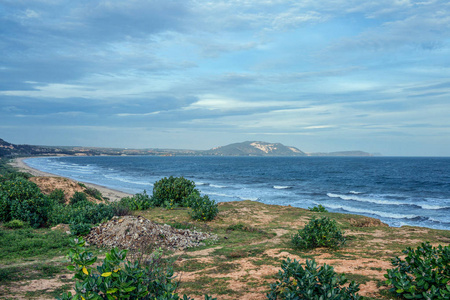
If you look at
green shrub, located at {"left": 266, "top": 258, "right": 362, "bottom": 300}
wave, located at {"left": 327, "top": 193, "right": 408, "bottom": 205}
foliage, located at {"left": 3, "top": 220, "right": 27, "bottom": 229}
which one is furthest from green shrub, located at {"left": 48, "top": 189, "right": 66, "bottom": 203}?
wave, located at {"left": 327, "top": 193, "right": 408, "bottom": 205}

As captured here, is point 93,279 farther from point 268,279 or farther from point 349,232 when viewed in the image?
point 349,232

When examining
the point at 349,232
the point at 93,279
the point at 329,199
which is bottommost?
the point at 329,199

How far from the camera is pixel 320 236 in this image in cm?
973

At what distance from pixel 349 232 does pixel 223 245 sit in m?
5.86

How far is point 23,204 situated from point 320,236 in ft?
43.7

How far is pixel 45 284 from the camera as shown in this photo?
6.89 metres

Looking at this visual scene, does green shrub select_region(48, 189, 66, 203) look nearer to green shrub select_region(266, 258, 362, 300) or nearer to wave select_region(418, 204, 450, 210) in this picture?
green shrub select_region(266, 258, 362, 300)

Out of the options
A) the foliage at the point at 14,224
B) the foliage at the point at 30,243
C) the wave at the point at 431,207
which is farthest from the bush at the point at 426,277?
the wave at the point at 431,207

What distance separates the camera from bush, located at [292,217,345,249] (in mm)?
9695

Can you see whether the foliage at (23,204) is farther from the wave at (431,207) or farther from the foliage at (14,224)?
the wave at (431,207)

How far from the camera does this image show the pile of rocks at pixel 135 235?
10359 millimetres

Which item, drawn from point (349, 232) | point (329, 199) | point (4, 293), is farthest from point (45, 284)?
point (329, 199)

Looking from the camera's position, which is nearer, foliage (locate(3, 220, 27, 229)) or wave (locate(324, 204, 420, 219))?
foliage (locate(3, 220, 27, 229))

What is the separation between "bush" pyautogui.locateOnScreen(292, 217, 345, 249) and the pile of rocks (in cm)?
380
